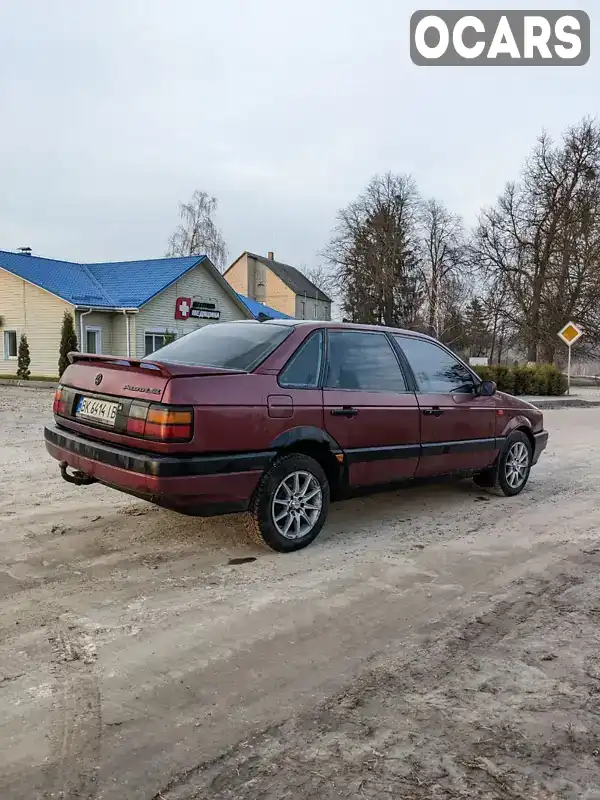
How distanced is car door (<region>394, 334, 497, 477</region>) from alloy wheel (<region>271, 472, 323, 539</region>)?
1.22 metres

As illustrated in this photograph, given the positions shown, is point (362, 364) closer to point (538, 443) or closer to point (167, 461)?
point (167, 461)

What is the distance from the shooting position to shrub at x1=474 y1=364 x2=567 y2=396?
25750mm

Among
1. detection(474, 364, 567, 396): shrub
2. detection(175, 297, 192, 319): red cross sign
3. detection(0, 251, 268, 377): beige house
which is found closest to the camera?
detection(474, 364, 567, 396): shrub

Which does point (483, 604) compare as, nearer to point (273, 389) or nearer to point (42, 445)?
point (273, 389)

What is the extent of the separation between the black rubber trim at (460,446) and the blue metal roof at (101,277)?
22.5 meters

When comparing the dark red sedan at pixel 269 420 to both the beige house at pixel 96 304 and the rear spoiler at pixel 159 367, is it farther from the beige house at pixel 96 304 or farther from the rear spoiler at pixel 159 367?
the beige house at pixel 96 304

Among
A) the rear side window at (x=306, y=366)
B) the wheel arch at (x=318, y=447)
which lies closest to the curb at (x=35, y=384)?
the rear side window at (x=306, y=366)

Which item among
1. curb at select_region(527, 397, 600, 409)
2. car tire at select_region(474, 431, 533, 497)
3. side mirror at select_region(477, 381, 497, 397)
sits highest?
side mirror at select_region(477, 381, 497, 397)

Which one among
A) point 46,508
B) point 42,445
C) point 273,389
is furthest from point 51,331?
point 273,389

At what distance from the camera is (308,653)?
3160mm

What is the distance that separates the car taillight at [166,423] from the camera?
13.1ft

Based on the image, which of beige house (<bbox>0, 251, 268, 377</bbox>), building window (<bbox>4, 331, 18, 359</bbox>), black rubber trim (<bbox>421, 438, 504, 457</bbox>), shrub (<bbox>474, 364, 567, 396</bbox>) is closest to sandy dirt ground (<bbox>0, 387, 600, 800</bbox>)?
black rubber trim (<bbox>421, 438, 504, 457</bbox>)

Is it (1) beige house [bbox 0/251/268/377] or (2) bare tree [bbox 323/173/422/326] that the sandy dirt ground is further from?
(2) bare tree [bbox 323/173/422/326]

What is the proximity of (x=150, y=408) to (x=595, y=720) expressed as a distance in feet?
9.49
